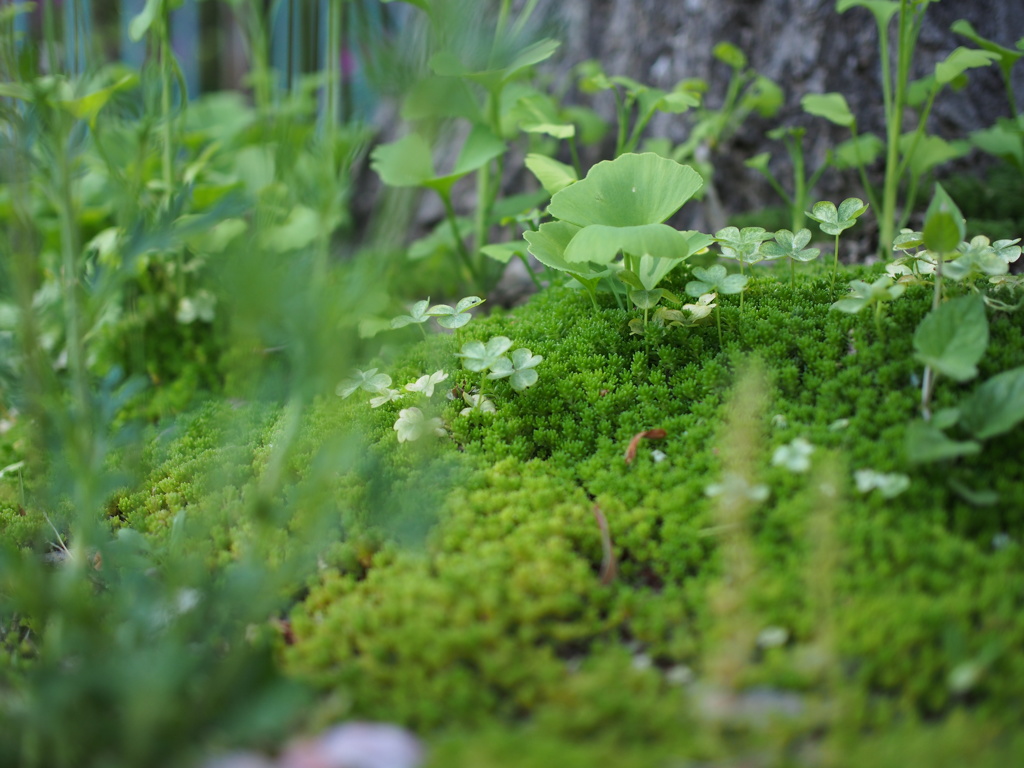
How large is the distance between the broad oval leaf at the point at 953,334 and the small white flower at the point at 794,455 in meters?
0.25

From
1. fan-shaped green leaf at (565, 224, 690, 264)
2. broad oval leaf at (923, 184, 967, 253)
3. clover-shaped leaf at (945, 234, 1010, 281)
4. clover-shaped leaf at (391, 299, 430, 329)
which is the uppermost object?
broad oval leaf at (923, 184, 967, 253)

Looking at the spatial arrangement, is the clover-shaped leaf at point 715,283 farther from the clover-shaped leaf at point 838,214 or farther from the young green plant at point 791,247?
the clover-shaped leaf at point 838,214

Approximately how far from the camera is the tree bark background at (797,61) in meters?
2.52

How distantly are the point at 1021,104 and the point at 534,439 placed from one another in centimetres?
224

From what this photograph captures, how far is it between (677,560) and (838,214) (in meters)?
0.91

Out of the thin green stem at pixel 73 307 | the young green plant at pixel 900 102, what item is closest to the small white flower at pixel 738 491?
the thin green stem at pixel 73 307

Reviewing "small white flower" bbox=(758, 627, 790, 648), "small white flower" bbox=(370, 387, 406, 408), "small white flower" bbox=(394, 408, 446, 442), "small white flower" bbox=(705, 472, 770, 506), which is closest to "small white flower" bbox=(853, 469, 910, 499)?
"small white flower" bbox=(705, 472, 770, 506)

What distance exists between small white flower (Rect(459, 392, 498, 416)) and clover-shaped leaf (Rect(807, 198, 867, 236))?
806 millimetres

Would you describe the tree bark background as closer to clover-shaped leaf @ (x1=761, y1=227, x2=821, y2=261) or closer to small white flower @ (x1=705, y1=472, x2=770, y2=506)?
clover-shaped leaf @ (x1=761, y1=227, x2=821, y2=261)

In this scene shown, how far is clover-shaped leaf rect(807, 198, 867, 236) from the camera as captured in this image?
158 centimetres

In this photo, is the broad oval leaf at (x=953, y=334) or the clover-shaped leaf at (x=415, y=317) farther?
the clover-shaped leaf at (x=415, y=317)

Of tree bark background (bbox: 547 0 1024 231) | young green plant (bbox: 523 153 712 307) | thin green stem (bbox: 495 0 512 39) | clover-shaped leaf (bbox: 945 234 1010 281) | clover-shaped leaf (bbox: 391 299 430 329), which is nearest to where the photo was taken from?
clover-shaped leaf (bbox: 945 234 1010 281)

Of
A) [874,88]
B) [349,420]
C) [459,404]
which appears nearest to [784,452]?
[459,404]

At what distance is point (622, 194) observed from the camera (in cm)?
154
